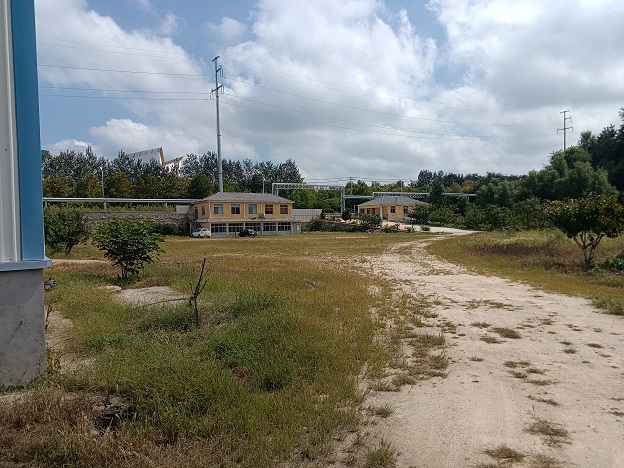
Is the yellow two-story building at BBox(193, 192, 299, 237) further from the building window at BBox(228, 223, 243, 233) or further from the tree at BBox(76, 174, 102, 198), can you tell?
the tree at BBox(76, 174, 102, 198)

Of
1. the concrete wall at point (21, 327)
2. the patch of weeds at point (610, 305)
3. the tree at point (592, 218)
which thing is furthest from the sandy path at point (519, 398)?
the tree at point (592, 218)

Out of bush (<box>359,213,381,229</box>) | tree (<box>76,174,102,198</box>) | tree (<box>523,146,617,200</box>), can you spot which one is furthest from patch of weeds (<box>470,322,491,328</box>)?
tree (<box>76,174,102,198</box>)

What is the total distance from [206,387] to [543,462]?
2878mm

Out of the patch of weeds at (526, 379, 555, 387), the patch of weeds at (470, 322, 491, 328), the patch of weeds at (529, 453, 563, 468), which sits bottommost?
the patch of weeds at (470, 322, 491, 328)

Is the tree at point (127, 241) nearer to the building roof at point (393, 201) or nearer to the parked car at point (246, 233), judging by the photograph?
the parked car at point (246, 233)

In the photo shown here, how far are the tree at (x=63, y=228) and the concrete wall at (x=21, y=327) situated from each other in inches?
823

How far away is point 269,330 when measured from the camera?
6.20m

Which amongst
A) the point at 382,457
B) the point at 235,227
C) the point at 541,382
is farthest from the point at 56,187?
the point at 382,457

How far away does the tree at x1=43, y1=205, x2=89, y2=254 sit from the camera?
2306 cm

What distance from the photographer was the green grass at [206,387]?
3.33 meters

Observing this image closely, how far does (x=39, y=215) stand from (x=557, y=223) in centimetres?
1604

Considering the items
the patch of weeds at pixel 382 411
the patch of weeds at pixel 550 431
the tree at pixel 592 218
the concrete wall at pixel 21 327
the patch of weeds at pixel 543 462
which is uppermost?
the tree at pixel 592 218

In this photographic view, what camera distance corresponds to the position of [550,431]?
150 inches

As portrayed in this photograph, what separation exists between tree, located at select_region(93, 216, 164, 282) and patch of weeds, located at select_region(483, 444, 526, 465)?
10.3m
